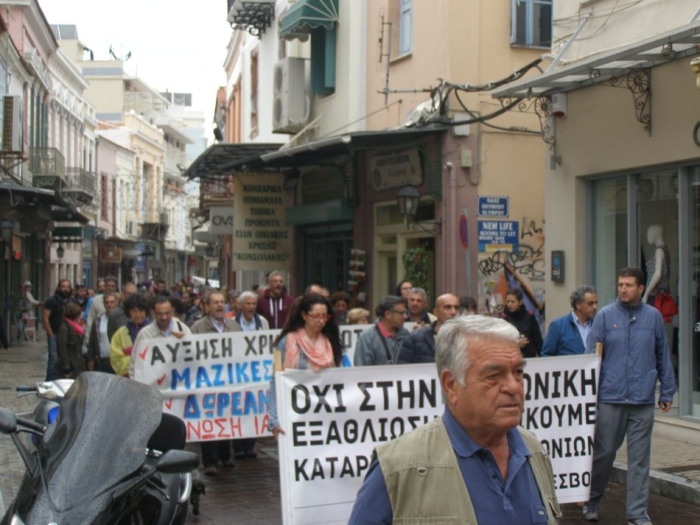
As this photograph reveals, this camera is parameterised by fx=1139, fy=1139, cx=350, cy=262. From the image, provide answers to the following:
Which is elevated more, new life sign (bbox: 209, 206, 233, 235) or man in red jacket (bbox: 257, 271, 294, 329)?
new life sign (bbox: 209, 206, 233, 235)

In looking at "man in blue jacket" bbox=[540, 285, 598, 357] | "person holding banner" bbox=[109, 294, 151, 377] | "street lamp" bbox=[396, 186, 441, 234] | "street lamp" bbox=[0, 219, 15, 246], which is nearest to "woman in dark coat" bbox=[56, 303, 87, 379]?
"person holding banner" bbox=[109, 294, 151, 377]

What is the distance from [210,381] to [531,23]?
999 centimetres

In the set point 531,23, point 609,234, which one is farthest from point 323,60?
point 609,234

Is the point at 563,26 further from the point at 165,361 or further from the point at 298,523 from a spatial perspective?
the point at 298,523

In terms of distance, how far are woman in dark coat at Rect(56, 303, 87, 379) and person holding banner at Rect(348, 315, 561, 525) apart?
1163 cm

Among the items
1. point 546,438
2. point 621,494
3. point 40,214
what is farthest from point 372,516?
point 40,214

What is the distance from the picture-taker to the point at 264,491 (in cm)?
1009

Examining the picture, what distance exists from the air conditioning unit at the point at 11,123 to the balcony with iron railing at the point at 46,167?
626cm

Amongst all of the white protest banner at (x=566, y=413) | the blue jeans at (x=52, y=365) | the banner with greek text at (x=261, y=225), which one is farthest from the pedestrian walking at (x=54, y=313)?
the white protest banner at (x=566, y=413)

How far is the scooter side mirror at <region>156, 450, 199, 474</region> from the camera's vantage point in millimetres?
5375

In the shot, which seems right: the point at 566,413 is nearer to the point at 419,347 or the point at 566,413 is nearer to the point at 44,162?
the point at 419,347

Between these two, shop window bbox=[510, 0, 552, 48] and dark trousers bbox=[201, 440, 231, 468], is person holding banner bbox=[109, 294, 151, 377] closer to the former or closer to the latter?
dark trousers bbox=[201, 440, 231, 468]

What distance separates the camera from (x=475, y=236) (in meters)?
18.0

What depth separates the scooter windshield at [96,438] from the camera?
16.4ft
